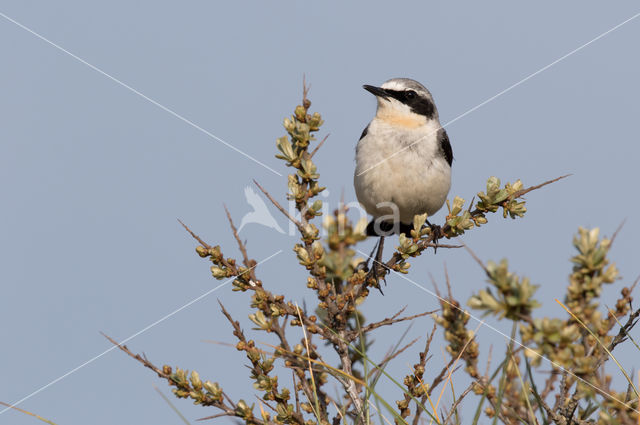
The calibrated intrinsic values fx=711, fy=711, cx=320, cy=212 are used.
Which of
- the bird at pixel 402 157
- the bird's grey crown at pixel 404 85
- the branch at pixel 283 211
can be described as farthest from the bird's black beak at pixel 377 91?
the branch at pixel 283 211

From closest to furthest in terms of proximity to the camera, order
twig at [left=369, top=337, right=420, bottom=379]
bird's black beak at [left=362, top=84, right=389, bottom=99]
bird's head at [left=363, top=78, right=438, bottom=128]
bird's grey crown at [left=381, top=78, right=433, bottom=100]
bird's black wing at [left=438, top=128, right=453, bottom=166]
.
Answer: twig at [left=369, top=337, right=420, bottom=379] < bird's black wing at [left=438, top=128, right=453, bottom=166] < bird's head at [left=363, top=78, right=438, bottom=128] < bird's black beak at [left=362, top=84, right=389, bottom=99] < bird's grey crown at [left=381, top=78, right=433, bottom=100]

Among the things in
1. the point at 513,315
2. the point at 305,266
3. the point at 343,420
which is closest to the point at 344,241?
the point at 513,315

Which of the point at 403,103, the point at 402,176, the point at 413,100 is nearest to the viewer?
the point at 402,176

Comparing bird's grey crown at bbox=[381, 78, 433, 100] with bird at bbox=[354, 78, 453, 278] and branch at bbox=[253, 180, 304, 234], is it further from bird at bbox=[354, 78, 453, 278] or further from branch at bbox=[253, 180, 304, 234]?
branch at bbox=[253, 180, 304, 234]

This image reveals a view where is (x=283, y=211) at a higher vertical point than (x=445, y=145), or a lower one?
lower

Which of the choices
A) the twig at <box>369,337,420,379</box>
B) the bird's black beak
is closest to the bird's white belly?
the bird's black beak

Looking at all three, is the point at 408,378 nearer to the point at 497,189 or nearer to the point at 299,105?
the point at 497,189

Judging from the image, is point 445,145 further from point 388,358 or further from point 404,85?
point 388,358

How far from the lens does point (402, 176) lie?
25.7ft

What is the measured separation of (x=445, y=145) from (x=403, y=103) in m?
0.73

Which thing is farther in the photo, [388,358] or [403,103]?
[403,103]

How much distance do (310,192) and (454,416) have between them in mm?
1864

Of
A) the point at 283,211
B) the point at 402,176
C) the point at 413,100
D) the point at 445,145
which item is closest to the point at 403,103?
the point at 413,100

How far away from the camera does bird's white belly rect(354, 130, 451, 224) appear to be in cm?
786
